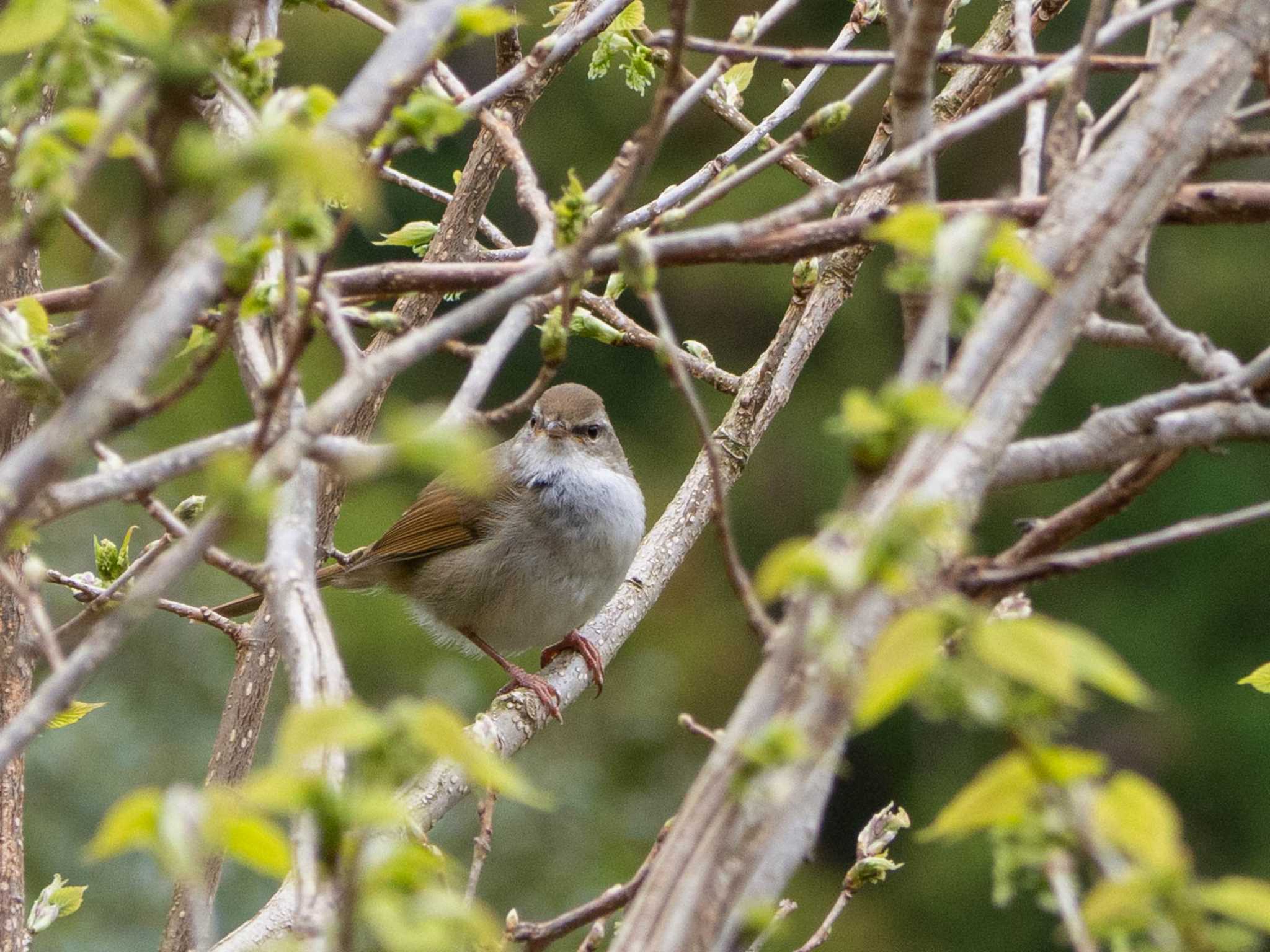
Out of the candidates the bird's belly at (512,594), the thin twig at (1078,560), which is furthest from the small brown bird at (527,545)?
the thin twig at (1078,560)

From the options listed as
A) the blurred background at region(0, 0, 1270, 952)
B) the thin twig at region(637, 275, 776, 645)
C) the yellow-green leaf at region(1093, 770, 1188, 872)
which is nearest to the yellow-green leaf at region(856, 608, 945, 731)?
the yellow-green leaf at region(1093, 770, 1188, 872)

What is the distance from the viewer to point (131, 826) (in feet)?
3.44

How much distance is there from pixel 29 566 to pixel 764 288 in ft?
45.3

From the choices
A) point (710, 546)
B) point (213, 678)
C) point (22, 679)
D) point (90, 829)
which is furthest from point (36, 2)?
point (710, 546)

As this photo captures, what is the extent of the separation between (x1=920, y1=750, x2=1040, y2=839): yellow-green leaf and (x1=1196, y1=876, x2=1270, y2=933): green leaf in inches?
5.3

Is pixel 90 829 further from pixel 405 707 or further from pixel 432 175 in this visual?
pixel 432 175

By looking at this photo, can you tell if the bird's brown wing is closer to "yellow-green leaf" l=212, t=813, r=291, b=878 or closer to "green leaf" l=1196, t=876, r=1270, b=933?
"yellow-green leaf" l=212, t=813, r=291, b=878

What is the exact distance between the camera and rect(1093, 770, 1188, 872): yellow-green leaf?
1.01 metres

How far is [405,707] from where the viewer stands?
109cm

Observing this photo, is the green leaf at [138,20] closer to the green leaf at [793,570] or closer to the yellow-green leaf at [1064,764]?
the green leaf at [793,570]

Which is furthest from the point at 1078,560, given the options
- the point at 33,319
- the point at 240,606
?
the point at 240,606

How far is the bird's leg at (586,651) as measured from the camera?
429 centimetres

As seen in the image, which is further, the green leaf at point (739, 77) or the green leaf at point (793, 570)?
the green leaf at point (739, 77)

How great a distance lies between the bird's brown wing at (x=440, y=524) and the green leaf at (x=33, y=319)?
2.65 metres
